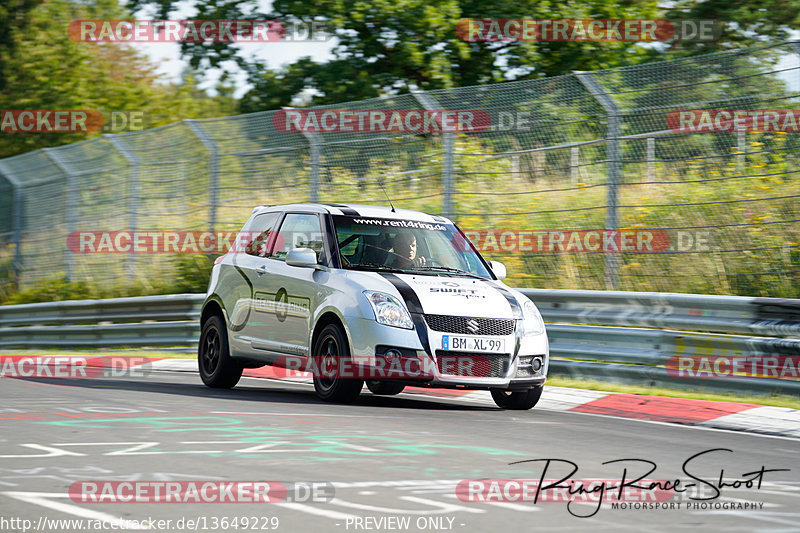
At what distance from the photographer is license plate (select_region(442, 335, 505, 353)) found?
10.0 meters

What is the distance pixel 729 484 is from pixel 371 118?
9981 millimetres

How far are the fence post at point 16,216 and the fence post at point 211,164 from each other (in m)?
6.80

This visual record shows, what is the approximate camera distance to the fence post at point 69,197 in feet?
73.1

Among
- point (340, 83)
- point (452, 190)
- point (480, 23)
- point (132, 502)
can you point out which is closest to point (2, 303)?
point (340, 83)

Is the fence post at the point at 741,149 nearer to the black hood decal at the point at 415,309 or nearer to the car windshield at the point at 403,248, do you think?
the car windshield at the point at 403,248

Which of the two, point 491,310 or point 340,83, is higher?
point 340,83

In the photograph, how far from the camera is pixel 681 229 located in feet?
42.5

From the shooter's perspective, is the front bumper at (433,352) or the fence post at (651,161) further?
the fence post at (651,161)

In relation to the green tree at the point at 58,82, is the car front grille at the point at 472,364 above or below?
below

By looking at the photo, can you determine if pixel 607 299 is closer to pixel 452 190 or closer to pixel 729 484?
pixel 452 190

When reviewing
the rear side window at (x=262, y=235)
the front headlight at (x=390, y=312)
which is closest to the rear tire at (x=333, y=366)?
the front headlight at (x=390, y=312)
